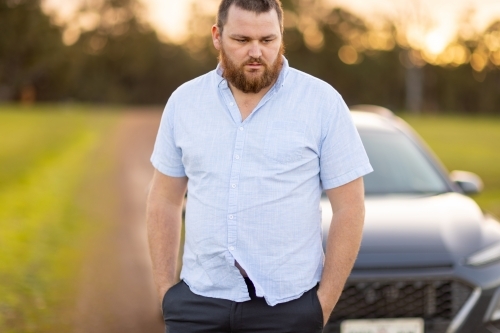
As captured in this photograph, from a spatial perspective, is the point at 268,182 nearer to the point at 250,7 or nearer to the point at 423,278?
the point at 250,7

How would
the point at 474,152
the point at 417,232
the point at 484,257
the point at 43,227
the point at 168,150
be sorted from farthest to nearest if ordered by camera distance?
the point at 474,152
the point at 43,227
the point at 417,232
the point at 484,257
the point at 168,150

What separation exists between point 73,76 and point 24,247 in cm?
6942

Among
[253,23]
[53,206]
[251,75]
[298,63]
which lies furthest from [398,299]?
[298,63]

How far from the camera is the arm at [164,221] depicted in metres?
2.83

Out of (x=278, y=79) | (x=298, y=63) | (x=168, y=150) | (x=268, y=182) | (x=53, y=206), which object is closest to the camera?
(x=268, y=182)

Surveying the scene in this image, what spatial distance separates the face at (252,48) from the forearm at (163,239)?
0.56 m

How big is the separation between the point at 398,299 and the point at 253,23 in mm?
2183

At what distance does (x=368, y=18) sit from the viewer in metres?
73.2

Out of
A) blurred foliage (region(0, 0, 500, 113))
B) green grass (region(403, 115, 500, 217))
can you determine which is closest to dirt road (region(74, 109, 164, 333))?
green grass (region(403, 115, 500, 217))

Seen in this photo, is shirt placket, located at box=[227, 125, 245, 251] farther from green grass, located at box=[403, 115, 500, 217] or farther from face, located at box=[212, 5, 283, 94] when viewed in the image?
green grass, located at box=[403, 115, 500, 217]

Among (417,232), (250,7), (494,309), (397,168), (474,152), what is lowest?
(474,152)

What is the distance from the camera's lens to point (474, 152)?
2477 cm

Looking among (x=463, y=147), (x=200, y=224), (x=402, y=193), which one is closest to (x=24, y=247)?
(x=402, y=193)

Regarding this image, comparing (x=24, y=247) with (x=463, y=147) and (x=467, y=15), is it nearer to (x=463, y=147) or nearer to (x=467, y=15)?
(x=463, y=147)
